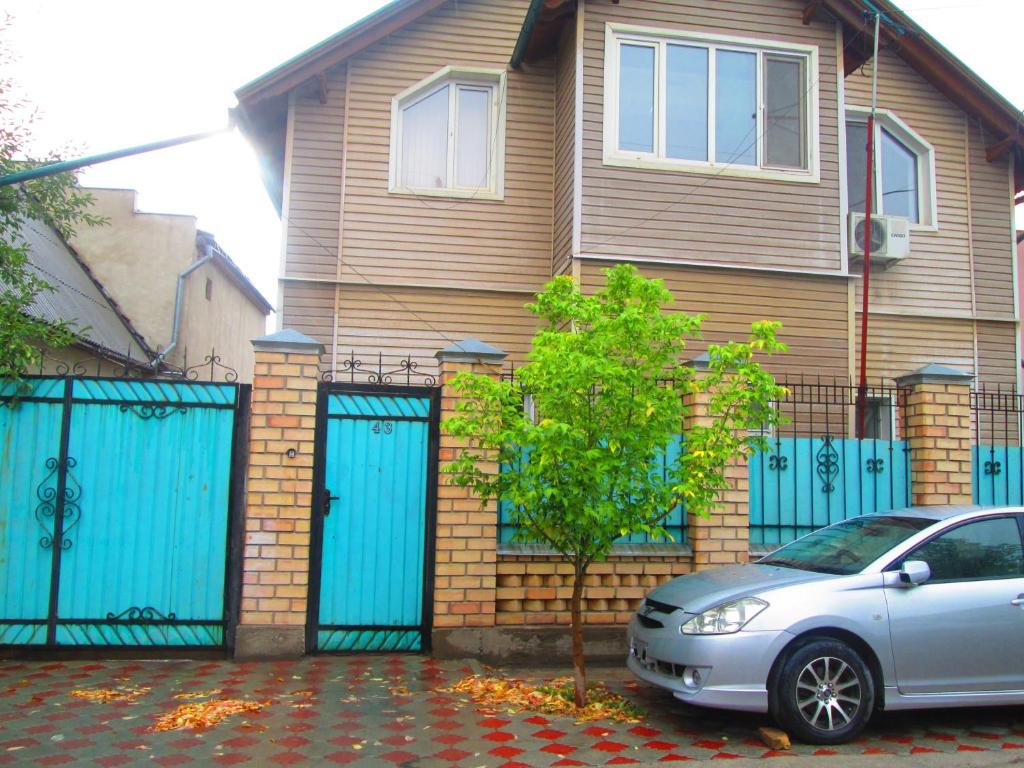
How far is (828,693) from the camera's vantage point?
5.28m

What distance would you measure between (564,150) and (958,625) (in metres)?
7.34

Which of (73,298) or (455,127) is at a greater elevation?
(455,127)

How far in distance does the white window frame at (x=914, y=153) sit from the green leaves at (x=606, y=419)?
7417 mm

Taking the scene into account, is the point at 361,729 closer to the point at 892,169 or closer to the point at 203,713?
the point at 203,713

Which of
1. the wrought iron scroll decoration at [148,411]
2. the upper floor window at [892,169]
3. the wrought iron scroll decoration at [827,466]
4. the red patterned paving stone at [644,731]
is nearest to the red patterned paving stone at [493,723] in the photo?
the red patterned paving stone at [644,731]

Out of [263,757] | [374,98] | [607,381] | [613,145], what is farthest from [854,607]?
[374,98]

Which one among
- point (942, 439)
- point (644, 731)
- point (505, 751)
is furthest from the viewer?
point (942, 439)

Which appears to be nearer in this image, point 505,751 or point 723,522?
point 505,751

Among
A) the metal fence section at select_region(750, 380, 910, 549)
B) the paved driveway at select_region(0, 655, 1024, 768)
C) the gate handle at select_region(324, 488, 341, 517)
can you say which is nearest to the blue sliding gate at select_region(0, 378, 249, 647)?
the paved driveway at select_region(0, 655, 1024, 768)

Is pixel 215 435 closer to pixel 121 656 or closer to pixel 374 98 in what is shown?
pixel 121 656

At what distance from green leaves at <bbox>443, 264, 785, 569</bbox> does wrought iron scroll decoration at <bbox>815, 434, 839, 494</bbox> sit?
88.6 inches

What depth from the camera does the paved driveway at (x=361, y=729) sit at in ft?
16.3

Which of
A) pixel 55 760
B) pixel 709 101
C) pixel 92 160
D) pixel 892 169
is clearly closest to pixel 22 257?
pixel 92 160

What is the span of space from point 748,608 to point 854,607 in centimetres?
67
